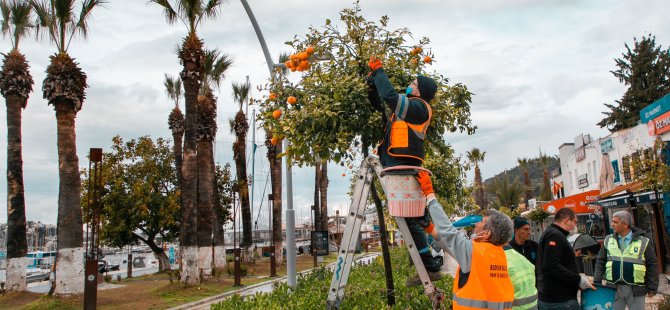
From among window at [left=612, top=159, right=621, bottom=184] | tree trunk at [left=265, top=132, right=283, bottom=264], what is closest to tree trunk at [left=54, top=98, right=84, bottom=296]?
tree trunk at [left=265, top=132, right=283, bottom=264]

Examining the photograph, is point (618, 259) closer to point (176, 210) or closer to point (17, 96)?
point (17, 96)

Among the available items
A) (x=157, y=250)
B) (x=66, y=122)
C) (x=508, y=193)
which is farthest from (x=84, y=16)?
(x=508, y=193)

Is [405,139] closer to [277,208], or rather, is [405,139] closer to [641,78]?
[277,208]

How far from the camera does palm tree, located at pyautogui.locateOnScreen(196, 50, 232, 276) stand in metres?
24.1

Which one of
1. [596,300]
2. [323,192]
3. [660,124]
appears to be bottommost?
[596,300]

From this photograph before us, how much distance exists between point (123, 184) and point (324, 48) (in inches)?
1230

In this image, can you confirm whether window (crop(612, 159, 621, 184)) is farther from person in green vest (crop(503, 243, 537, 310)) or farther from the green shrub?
person in green vest (crop(503, 243, 537, 310))

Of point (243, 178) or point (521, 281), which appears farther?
point (243, 178)

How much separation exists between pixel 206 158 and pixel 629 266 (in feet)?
→ 65.4

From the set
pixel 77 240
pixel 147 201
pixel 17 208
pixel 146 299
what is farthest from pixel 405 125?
pixel 147 201

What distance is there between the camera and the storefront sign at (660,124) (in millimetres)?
17594

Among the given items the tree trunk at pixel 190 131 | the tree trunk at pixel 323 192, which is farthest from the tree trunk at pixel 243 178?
the tree trunk at pixel 190 131

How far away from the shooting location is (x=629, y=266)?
6.86 metres

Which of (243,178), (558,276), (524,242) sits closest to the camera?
(558,276)
